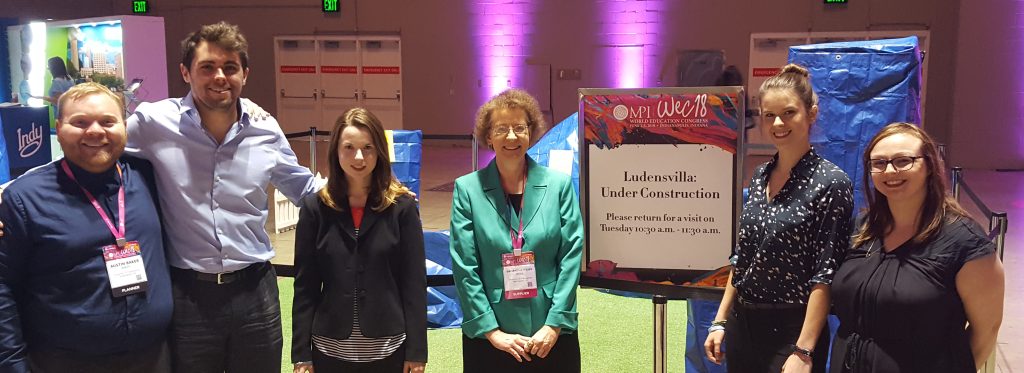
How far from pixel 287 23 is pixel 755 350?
15.6m

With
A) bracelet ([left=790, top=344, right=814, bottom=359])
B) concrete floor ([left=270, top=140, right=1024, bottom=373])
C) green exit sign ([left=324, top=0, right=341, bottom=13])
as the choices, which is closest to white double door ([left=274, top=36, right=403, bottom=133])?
green exit sign ([left=324, top=0, right=341, bottom=13])

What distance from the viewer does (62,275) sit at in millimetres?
2178

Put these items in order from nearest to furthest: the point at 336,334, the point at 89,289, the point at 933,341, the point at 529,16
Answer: the point at 933,341 → the point at 89,289 → the point at 336,334 → the point at 529,16

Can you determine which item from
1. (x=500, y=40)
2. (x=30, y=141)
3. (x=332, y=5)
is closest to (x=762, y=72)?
(x=500, y=40)

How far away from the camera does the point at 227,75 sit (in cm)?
253

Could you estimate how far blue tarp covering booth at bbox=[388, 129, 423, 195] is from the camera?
18.4ft

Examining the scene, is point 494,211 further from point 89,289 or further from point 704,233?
point 89,289

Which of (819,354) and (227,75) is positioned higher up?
(227,75)

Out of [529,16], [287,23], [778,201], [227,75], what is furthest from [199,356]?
[287,23]

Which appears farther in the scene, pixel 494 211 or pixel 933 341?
pixel 494 211

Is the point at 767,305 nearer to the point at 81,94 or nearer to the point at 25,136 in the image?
the point at 81,94

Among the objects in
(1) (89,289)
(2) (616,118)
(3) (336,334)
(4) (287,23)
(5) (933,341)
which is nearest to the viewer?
(5) (933,341)

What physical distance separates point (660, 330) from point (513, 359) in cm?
59

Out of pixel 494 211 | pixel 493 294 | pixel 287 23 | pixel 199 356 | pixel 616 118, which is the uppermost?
pixel 287 23
